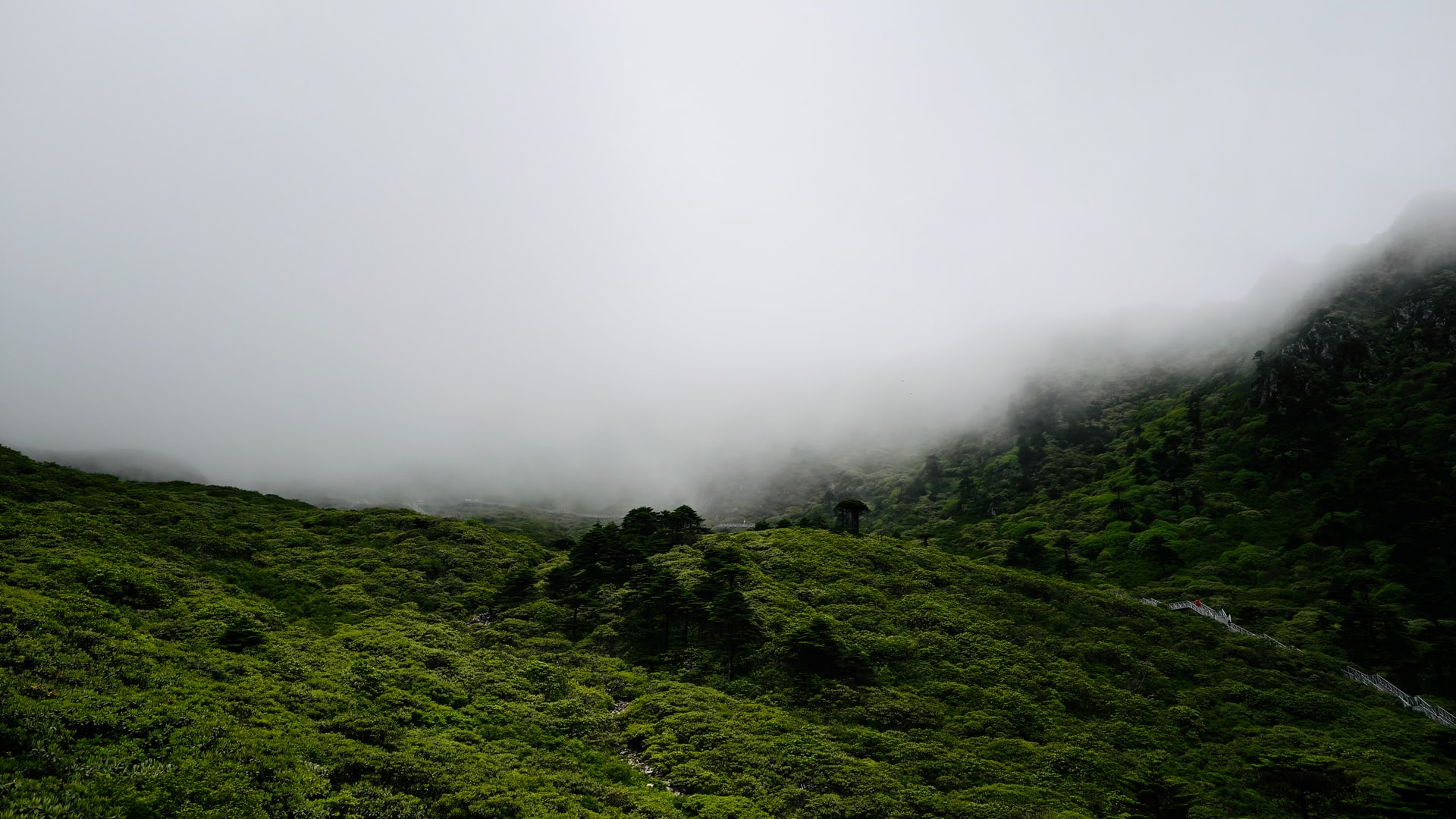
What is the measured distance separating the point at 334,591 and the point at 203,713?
2893cm

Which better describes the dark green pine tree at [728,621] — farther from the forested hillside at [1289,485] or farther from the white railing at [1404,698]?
the forested hillside at [1289,485]

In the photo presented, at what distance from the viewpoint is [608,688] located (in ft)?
134

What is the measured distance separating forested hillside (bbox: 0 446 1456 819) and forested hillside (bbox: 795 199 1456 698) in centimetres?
2416

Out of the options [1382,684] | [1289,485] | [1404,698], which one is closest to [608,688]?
[1404,698]

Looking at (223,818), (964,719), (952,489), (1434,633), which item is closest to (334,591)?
(223,818)

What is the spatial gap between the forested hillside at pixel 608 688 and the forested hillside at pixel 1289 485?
24161 millimetres

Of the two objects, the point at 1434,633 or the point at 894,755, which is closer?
the point at 894,755

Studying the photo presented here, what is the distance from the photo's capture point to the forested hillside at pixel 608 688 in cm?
2091

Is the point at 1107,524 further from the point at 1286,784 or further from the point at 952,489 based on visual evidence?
the point at 1286,784

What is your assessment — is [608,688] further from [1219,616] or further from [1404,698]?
[1219,616]

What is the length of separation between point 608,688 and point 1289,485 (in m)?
120

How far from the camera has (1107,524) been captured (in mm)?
108375

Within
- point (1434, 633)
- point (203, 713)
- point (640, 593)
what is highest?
point (203, 713)

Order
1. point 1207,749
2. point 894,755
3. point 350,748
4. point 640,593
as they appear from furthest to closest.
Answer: point 640,593, point 1207,749, point 894,755, point 350,748
